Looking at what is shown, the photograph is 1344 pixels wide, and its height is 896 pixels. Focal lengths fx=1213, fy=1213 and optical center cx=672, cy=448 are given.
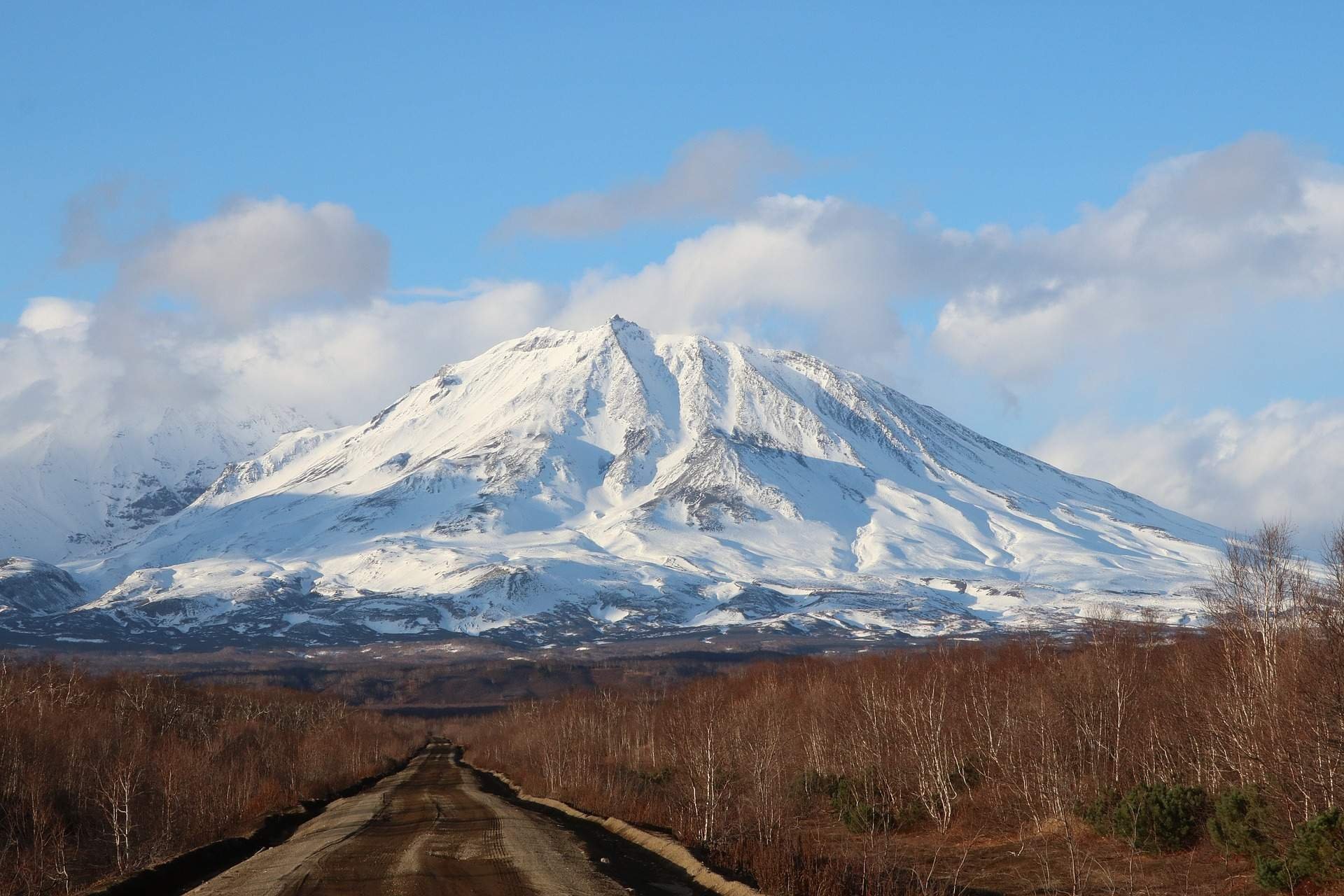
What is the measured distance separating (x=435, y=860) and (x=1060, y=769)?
2463 centimetres

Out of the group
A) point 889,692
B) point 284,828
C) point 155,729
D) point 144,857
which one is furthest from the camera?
point 155,729

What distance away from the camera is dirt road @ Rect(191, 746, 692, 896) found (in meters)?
30.6

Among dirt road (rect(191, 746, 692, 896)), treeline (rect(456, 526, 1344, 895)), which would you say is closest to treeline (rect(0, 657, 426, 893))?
dirt road (rect(191, 746, 692, 896))

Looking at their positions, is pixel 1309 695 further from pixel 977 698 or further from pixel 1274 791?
pixel 977 698

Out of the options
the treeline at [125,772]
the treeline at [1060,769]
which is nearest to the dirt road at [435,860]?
the treeline at [1060,769]

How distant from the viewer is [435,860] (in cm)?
3603

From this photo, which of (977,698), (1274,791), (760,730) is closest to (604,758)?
(760,730)

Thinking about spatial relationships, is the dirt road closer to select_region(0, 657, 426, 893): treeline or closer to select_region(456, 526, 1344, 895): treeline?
select_region(456, 526, 1344, 895): treeline

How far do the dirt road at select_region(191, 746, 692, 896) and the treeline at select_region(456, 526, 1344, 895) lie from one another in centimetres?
424

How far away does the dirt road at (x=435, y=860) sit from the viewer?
30.6 meters

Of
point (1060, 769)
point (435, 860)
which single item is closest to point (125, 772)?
point (435, 860)

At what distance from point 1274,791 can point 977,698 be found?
3699 cm

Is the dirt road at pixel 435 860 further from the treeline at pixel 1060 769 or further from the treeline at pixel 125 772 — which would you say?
the treeline at pixel 125 772

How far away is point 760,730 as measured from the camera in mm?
74812
